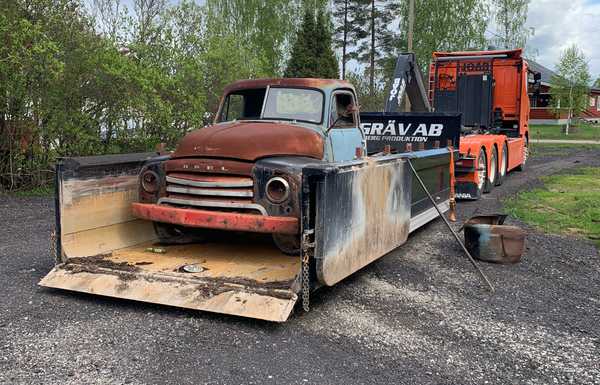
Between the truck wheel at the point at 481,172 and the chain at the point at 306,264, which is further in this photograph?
the truck wheel at the point at 481,172

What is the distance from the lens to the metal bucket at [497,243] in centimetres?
683

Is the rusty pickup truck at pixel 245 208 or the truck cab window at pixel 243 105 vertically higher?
the truck cab window at pixel 243 105

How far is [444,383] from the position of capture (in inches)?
152

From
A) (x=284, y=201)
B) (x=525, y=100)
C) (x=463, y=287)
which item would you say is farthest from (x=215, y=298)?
(x=525, y=100)

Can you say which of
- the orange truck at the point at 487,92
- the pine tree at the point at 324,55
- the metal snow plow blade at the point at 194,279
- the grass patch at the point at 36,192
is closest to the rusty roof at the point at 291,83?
the metal snow plow blade at the point at 194,279

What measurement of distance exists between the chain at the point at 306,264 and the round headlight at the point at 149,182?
81.9 inches

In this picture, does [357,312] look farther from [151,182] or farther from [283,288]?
[151,182]

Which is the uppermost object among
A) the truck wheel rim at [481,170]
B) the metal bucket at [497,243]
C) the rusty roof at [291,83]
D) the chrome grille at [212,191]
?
the rusty roof at [291,83]

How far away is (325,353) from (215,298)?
1.09m

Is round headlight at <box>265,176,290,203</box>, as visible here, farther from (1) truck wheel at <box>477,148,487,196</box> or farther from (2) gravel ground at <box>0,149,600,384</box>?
(1) truck wheel at <box>477,148,487,196</box>

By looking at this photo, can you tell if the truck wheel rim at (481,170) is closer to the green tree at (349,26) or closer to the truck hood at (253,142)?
the truck hood at (253,142)

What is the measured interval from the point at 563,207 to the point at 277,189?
739 centimetres

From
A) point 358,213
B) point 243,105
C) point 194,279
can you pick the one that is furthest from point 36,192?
point 358,213

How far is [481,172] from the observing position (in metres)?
12.3
